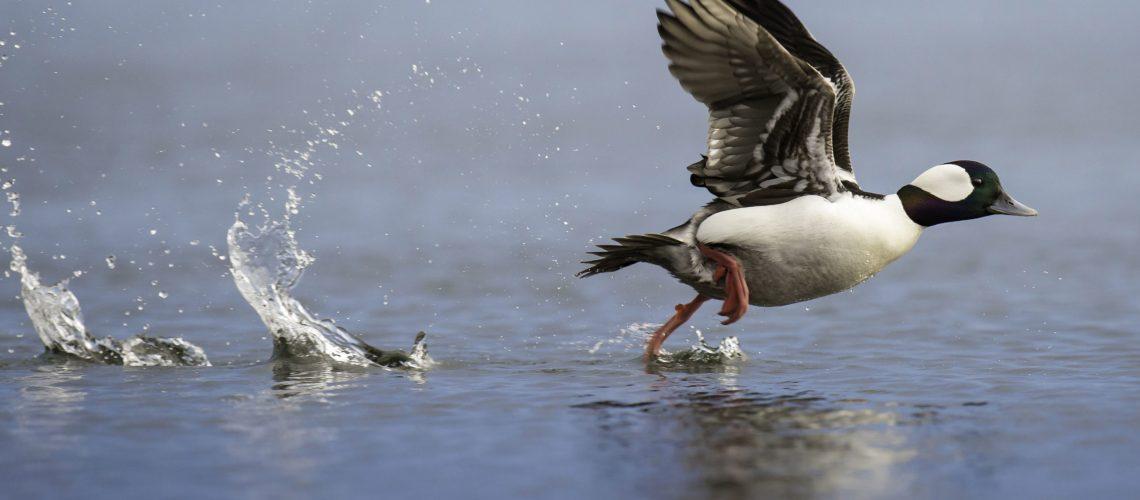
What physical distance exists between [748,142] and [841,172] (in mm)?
914

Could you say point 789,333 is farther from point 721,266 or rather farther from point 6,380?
point 6,380

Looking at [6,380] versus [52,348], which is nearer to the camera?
[6,380]

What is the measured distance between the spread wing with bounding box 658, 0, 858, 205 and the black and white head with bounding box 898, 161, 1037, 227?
371 millimetres

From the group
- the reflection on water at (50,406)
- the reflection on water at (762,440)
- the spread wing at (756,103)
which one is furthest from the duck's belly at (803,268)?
the reflection on water at (50,406)

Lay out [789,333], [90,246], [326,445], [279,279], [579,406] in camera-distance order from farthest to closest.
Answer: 1. [90,246]
2. [789,333]
3. [279,279]
4. [579,406]
5. [326,445]

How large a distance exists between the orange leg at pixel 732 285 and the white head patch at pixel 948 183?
1.16 metres

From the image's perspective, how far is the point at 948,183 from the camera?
8.42 metres

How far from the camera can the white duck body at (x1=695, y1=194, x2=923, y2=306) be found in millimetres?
8039

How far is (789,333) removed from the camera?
394 inches

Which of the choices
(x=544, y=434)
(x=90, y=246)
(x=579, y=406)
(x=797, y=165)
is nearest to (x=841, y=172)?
(x=797, y=165)

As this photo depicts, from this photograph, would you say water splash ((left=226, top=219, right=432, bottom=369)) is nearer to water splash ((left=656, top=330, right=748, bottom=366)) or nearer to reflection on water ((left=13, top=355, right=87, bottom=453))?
reflection on water ((left=13, top=355, right=87, bottom=453))

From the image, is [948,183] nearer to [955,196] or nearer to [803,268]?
[955,196]

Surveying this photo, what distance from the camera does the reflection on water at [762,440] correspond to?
534cm

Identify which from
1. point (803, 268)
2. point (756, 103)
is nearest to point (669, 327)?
point (803, 268)
